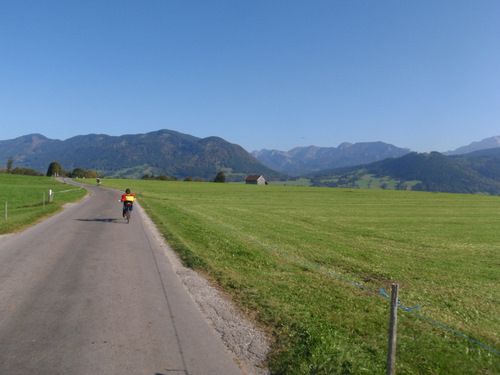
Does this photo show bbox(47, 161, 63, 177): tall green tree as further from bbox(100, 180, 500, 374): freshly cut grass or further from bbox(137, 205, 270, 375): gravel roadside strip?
bbox(137, 205, 270, 375): gravel roadside strip

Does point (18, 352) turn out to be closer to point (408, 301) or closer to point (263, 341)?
point (263, 341)

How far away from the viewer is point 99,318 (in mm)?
6898

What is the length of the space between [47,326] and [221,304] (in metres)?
3.49

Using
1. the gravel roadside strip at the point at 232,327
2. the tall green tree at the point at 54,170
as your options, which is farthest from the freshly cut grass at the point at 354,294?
the tall green tree at the point at 54,170

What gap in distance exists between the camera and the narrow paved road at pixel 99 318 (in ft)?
17.2

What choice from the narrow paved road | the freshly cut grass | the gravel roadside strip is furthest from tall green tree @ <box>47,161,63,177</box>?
the gravel roadside strip

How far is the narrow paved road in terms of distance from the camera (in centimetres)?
523

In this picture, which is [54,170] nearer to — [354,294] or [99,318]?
[99,318]

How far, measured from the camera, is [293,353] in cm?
563

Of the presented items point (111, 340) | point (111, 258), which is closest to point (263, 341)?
point (111, 340)

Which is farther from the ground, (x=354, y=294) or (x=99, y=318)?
(x=99, y=318)

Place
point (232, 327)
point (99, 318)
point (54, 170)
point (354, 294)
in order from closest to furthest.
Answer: point (232, 327) < point (99, 318) < point (354, 294) < point (54, 170)

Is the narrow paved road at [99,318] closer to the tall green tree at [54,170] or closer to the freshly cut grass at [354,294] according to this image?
the freshly cut grass at [354,294]

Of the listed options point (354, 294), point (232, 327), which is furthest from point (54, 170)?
point (232, 327)
